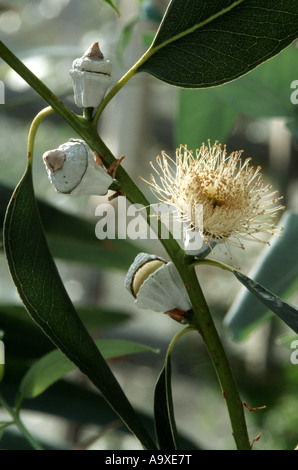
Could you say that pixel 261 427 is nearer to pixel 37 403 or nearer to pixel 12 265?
pixel 37 403

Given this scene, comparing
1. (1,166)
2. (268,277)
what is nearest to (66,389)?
(268,277)

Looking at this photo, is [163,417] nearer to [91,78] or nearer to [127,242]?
[91,78]

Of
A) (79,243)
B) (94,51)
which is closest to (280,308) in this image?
(94,51)

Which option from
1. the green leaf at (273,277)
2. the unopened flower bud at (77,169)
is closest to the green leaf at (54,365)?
the green leaf at (273,277)

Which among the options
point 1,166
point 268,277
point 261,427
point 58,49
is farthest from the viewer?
point 1,166

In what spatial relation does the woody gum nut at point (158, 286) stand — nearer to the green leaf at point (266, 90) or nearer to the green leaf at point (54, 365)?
the green leaf at point (54, 365)
